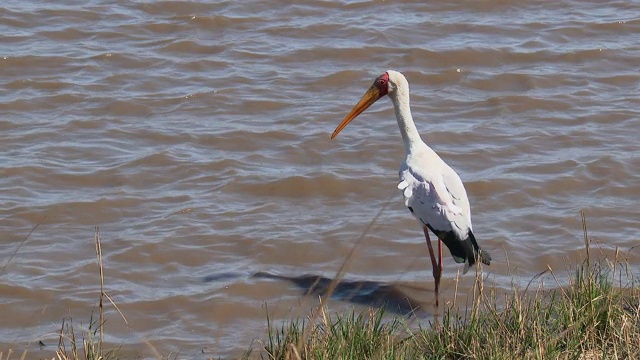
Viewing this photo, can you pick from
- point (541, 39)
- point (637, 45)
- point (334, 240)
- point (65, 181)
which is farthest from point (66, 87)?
point (637, 45)

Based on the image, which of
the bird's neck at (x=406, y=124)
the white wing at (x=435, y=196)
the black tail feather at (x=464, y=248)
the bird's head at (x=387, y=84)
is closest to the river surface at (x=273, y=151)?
the black tail feather at (x=464, y=248)

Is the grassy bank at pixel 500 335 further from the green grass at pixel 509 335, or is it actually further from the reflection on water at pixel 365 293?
the reflection on water at pixel 365 293

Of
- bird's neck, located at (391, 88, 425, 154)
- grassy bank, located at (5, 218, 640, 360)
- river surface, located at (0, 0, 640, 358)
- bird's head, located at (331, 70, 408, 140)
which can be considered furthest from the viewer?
bird's head, located at (331, 70, 408, 140)

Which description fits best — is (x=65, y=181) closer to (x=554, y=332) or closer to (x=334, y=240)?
(x=334, y=240)

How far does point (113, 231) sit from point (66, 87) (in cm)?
263

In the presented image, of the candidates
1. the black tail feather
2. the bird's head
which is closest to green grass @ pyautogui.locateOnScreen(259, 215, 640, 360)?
the black tail feather

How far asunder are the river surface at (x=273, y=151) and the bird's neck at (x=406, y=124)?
0.63 metres

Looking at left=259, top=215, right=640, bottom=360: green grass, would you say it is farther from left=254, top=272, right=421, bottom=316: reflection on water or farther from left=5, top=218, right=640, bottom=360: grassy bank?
left=254, top=272, right=421, bottom=316: reflection on water

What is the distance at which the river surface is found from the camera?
6.70m

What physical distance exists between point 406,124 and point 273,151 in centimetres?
168

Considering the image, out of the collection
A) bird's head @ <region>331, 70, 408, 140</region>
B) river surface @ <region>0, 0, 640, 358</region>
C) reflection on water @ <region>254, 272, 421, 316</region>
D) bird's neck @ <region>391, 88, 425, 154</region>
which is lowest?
reflection on water @ <region>254, 272, 421, 316</region>

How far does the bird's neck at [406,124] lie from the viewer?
279 inches

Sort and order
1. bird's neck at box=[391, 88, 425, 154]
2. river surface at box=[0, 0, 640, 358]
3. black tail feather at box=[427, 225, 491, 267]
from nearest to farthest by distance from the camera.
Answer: black tail feather at box=[427, 225, 491, 267]
river surface at box=[0, 0, 640, 358]
bird's neck at box=[391, 88, 425, 154]

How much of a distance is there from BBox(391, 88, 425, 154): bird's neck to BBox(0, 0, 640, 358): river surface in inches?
24.8
